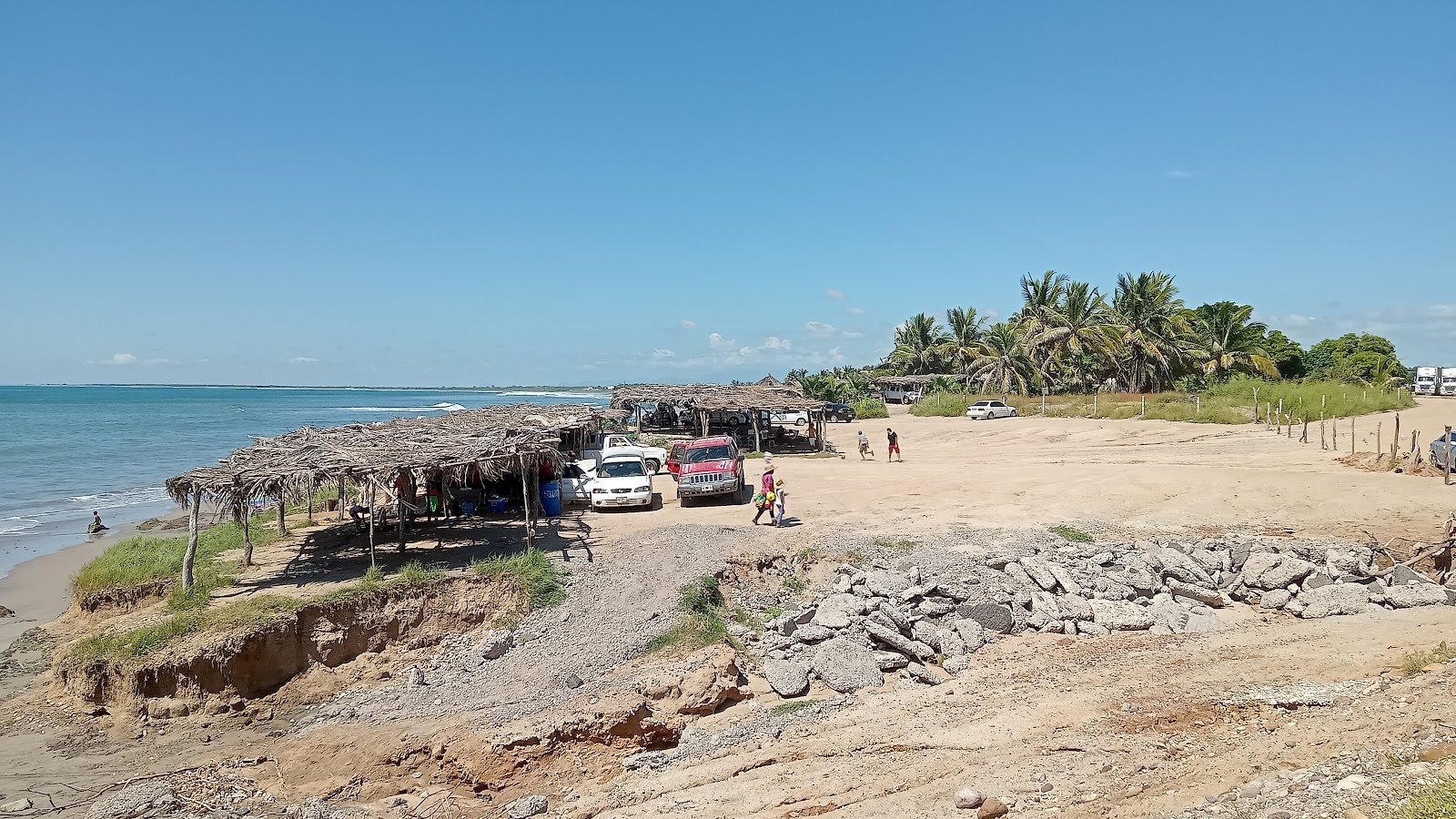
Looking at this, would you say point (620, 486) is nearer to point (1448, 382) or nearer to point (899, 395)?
point (899, 395)

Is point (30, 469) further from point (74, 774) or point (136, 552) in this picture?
point (74, 774)

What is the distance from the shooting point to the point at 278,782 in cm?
795

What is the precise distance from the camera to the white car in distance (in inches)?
733

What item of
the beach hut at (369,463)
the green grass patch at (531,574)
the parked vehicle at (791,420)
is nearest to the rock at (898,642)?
the green grass patch at (531,574)

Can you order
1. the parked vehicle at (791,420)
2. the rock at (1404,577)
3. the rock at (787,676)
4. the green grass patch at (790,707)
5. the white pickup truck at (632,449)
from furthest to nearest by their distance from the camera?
the parked vehicle at (791,420) < the white pickup truck at (632,449) < the rock at (1404,577) < the rock at (787,676) < the green grass patch at (790,707)

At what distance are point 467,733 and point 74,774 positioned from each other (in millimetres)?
4233

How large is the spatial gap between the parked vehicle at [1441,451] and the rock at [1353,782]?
19.4 metres

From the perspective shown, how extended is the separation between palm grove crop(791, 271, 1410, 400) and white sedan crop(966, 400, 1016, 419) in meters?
5.86

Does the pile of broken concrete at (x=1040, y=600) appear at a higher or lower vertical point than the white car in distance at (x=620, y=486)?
lower

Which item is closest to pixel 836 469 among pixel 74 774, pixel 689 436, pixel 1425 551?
pixel 689 436

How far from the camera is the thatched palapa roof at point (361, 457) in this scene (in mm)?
12094

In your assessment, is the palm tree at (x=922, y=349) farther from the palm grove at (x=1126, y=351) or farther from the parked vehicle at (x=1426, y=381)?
the parked vehicle at (x=1426, y=381)

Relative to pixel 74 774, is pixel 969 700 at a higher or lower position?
higher

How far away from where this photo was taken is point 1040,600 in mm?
11891
